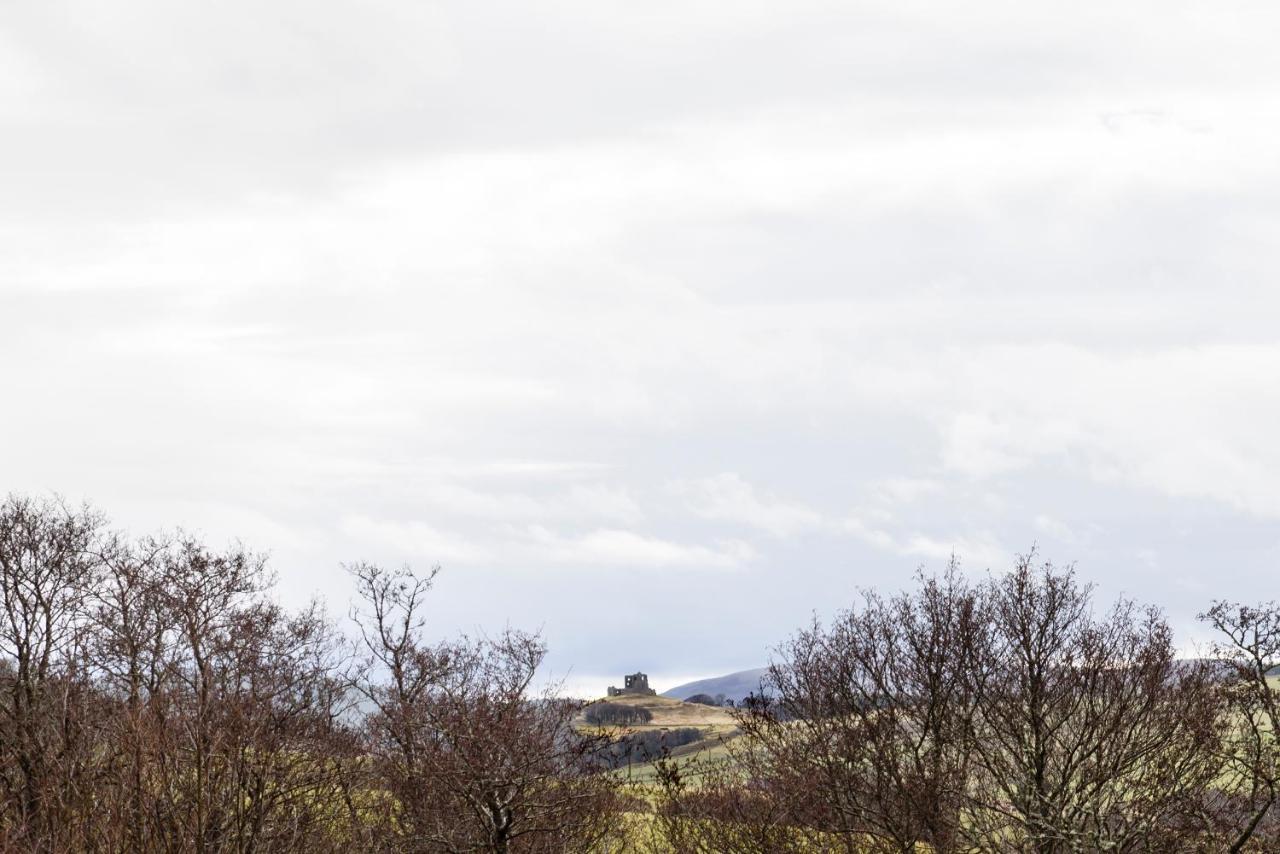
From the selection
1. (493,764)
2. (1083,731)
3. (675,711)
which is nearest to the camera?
(493,764)

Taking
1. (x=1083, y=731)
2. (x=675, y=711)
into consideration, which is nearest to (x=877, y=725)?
(x=1083, y=731)

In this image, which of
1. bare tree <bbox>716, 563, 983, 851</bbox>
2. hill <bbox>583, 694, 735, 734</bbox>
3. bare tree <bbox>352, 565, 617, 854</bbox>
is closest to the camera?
bare tree <bbox>352, 565, 617, 854</bbox>

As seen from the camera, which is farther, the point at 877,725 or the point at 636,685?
the point at 636,685

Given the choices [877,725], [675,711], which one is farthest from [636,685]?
[877,725]

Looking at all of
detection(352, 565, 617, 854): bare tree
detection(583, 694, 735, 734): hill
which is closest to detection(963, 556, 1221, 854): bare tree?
detection(352, 565, 617, 854): bare tree

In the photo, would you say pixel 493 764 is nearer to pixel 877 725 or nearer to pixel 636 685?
pixel 877 725

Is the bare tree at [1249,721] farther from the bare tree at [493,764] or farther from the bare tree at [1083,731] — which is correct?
the bare tree at [493,764]

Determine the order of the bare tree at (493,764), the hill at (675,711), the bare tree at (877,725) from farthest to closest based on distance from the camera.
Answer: the hill at (675,711) → the bare tree at (877,725) → the bare tree at (493,764)

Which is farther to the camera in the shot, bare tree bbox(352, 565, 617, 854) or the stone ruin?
the stone ruin

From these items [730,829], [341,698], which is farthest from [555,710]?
[341,698]

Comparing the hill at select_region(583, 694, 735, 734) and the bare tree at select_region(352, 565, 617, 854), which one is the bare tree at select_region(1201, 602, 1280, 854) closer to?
the bare tree at select_region(352, 565, 617, 854)

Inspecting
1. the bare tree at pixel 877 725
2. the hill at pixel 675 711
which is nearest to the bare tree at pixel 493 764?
the bare tree at pixel 877 725

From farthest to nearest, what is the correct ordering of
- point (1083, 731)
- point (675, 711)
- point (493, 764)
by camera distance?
point (675, 711) → point (1083, 731) → point (493, 764)

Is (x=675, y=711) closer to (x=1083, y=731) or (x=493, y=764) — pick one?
(x=1083, y=731)
